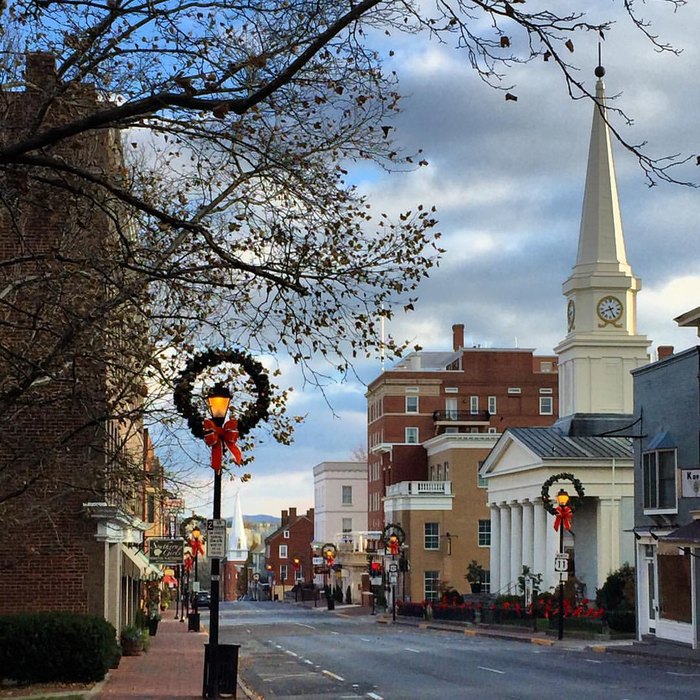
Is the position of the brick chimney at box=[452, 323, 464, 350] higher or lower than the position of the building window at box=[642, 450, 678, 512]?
higher

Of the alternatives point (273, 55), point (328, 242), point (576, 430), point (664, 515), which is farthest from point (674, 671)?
point (576, 430)

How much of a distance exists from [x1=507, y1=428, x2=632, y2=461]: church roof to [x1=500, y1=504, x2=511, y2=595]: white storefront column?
344 inches

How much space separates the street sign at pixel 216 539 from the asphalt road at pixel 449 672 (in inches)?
139

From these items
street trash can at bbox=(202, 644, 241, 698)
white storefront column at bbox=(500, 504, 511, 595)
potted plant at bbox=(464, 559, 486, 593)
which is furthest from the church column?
street trash can at bbox=(202, 644, 241, 698)

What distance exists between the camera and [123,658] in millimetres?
35438

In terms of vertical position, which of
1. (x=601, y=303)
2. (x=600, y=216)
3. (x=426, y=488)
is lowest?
(x=426, y=488)

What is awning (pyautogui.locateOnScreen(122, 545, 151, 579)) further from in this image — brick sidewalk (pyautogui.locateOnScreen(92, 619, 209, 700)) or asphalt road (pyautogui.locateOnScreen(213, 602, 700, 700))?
asphalt road (pyautogui.locateOnScreen(213, 602, 700, 700))

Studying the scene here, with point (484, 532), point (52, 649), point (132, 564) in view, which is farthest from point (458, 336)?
point (52, 649)

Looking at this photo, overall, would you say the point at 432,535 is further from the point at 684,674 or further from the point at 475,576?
the point at 684,674

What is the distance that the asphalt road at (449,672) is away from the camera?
950 inches

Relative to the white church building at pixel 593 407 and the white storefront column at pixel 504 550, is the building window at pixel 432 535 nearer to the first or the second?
the white storefront column at pixel 504 550

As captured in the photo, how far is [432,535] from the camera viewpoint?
96.4 m

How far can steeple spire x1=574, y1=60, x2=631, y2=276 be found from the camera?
7250 centimetres

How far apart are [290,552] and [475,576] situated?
7220 centimetres
